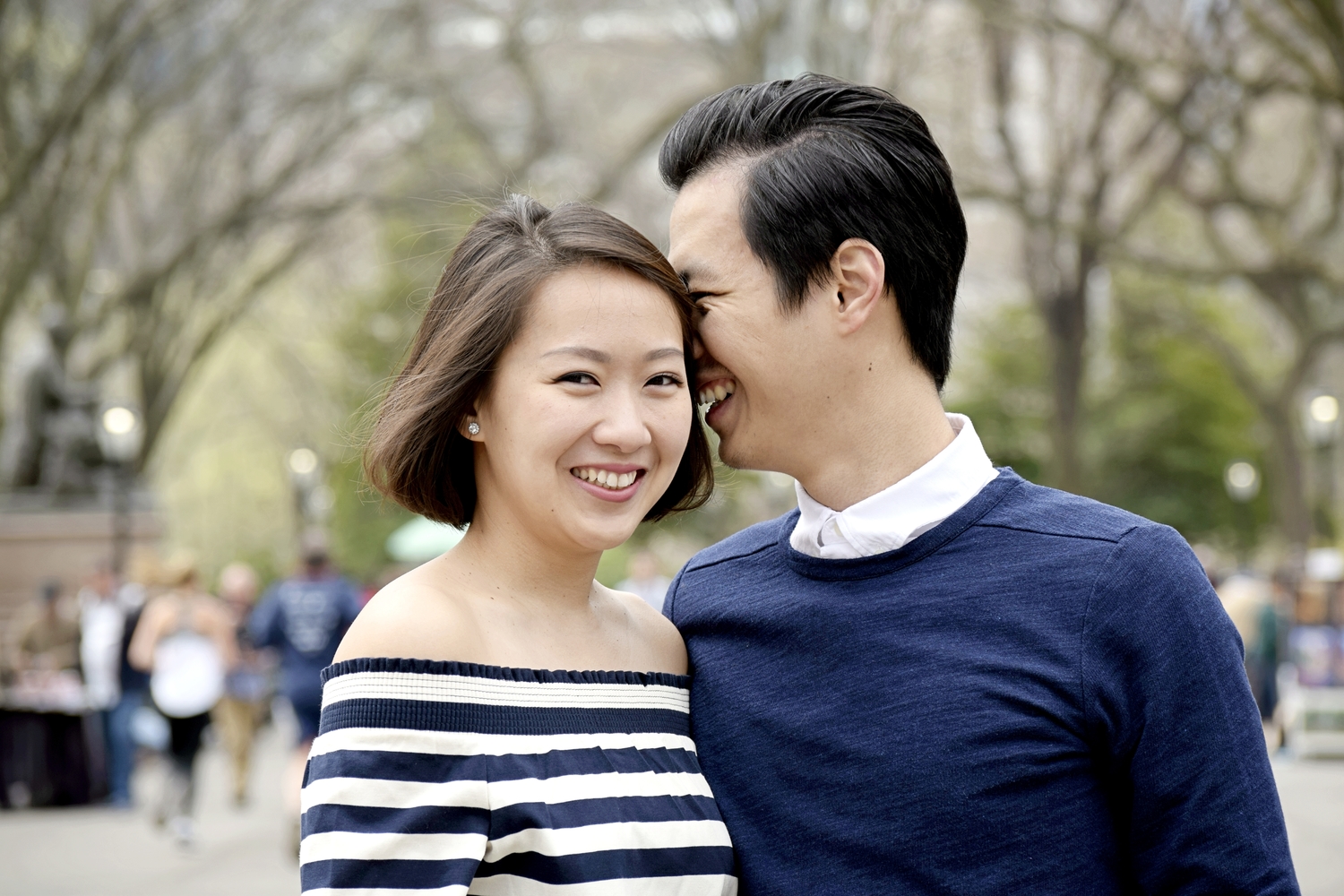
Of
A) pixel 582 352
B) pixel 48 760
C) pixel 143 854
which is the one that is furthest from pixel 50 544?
pixel 582 352

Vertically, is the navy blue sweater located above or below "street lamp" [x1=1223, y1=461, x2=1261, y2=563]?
below

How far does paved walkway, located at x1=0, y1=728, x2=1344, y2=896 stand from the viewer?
9125 mm

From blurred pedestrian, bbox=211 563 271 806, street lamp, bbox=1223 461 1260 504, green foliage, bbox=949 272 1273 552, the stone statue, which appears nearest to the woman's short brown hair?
blurred pedestrian, bbox=211 563 271 806

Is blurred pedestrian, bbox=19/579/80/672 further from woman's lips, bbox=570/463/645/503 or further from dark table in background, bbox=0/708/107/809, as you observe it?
woman's lips, bbox=570/463/645/503

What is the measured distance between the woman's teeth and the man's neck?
177mm

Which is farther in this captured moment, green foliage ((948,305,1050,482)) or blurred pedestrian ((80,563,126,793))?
green foliage ((948,305,1050,482))

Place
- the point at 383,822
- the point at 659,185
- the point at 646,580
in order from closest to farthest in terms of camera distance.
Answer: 1. the point at 383,822
2. the point at 646,580
3. the point at 659,185

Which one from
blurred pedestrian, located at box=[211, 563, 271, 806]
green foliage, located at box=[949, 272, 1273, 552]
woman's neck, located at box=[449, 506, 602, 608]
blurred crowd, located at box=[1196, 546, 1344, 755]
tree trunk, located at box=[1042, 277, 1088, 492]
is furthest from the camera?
green foliage, located at box=[949, 272, 1273, 552]

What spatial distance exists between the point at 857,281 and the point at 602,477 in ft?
1.60

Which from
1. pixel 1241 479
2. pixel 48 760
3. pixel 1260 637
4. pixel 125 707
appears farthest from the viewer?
pixel 1241 479

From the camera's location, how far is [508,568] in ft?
7.51

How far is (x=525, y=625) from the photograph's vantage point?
2.25 m

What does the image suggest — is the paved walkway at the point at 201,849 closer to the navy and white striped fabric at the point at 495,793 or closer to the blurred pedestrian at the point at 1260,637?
the blurred pedestrian at the point at 1260,637

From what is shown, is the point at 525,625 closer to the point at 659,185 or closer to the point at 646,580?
the point at 646,580
